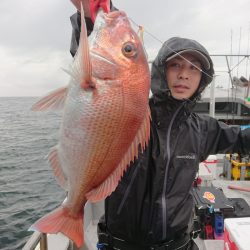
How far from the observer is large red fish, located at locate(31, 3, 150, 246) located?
4.66 feet

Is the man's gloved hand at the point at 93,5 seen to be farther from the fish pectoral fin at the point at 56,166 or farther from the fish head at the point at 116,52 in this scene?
the fish pectoral fin at the point at 56,166

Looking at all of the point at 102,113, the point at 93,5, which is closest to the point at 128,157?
the point at 102,113

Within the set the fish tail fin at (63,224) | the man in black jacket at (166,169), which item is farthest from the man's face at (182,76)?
the fish tail fin at (63,224)

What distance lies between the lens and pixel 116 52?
146cm

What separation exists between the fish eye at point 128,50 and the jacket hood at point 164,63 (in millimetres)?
725

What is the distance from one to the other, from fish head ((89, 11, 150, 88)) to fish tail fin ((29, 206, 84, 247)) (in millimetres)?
679

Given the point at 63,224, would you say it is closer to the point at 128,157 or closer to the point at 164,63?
the point at 128,157

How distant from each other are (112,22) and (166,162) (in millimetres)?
1018

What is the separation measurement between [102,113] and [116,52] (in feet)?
0.93

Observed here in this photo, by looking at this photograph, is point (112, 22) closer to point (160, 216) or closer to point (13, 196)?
point (160, 216)

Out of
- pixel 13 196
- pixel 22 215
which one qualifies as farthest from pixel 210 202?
pixel 13 196

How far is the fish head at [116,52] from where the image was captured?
142cm

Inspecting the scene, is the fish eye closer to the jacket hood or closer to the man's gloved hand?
the man's gloved hand

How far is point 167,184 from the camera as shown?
2.13 meters
